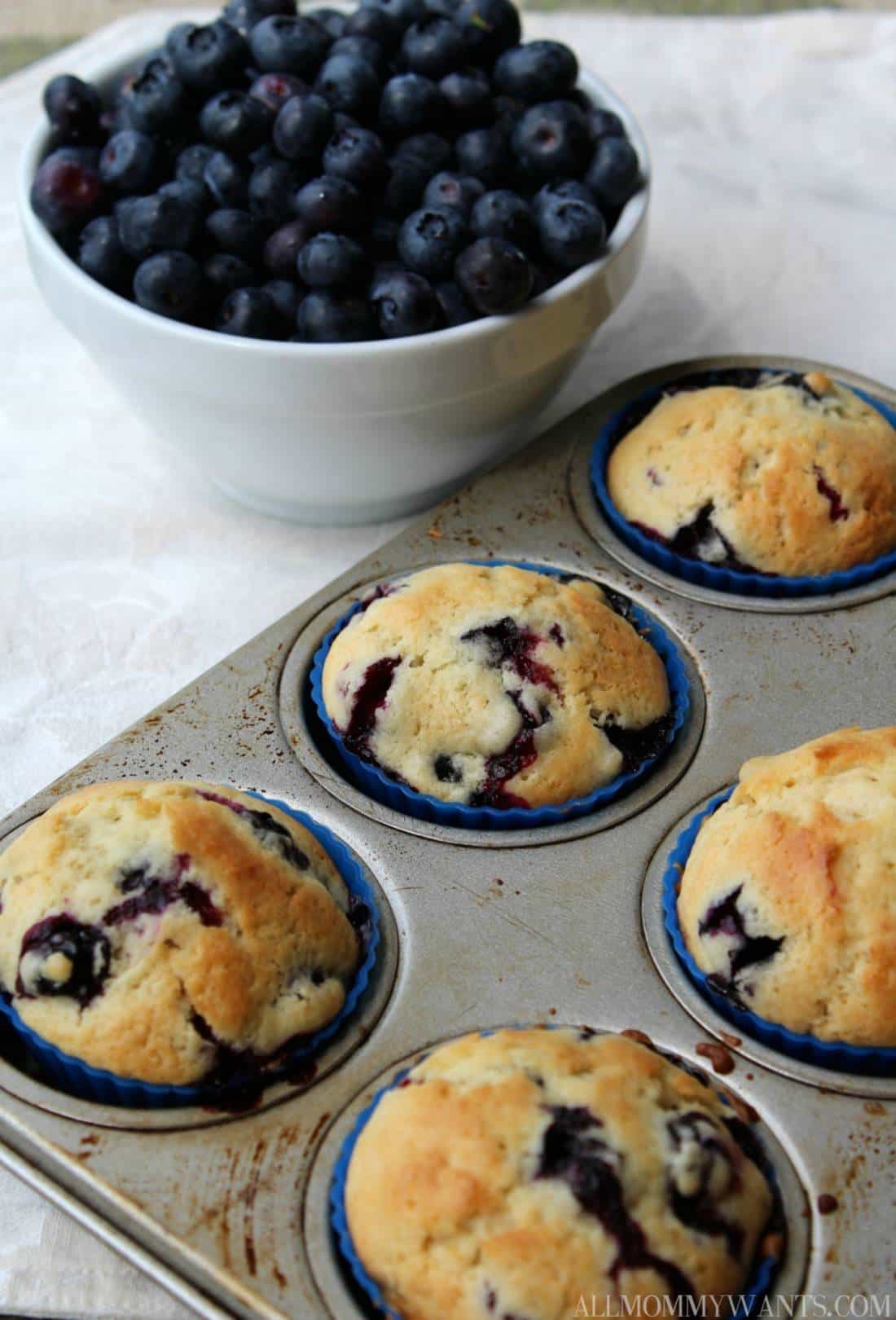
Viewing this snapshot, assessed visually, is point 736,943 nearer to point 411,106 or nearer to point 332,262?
point 332,262

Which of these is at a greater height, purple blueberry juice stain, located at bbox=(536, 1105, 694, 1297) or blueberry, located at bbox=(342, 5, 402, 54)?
blueberry, located at bbox=(342, 5, 402, 54)

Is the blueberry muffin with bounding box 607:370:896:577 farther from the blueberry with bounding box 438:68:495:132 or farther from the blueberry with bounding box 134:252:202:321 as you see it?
the blueberry with bounding box 134:252:202:321

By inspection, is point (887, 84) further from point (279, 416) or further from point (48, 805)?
point (48, 805)

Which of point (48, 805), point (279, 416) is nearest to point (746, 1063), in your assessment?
point (48, 805)

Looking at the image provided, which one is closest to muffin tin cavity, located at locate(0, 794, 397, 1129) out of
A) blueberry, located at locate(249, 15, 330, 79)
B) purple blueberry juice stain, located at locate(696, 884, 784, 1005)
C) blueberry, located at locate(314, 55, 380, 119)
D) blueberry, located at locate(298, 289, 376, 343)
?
purple blueberry juice stain, located at locate(696, 884, 784, 1005)

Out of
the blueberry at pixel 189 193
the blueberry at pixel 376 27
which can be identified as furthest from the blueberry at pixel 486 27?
the blueberry at pixel 189 193

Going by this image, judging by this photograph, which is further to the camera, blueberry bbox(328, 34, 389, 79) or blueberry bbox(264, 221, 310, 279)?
blueberry bbox(328, 34, 389, 79)

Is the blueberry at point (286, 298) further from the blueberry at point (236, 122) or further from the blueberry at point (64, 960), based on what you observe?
the blueberry at point (64, 960)
